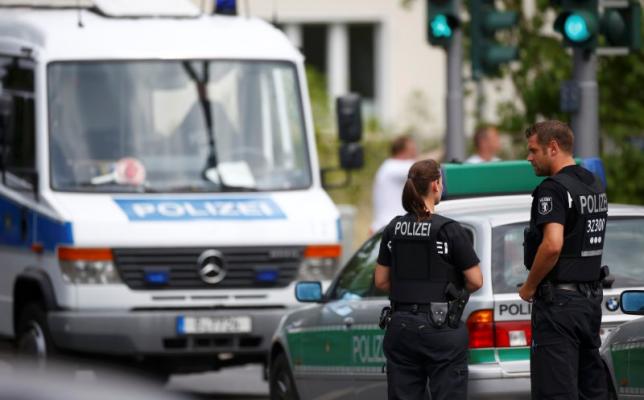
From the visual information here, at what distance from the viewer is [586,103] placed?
539 inches

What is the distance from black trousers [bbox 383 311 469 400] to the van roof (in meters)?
5.47

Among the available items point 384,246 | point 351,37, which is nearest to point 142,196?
point 384,246

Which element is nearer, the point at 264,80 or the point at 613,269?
the point at 613,269

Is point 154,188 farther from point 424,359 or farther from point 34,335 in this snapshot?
point 424,359

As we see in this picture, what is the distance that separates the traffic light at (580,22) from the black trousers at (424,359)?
518 centimetres

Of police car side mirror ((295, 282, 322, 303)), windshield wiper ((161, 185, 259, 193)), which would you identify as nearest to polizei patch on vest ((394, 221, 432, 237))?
police car side mirror ((295, 282, 322, 303))

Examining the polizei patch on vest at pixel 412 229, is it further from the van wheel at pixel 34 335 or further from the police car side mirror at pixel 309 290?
the van wheel at pixel 34 335

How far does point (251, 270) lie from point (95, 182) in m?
1.28

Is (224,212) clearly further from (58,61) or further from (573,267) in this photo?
(573,267)

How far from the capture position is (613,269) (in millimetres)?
9109

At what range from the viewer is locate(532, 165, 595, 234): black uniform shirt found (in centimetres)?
828

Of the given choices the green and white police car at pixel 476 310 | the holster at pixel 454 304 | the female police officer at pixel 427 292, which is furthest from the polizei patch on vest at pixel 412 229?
the green and white police car at pixel 476 310

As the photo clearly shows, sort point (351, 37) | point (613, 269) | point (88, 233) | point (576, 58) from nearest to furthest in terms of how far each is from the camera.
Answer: point (613, 269), point (88, 233), point (576, 58), point (351, 37)

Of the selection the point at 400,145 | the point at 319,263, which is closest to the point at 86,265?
the point at 319,263
